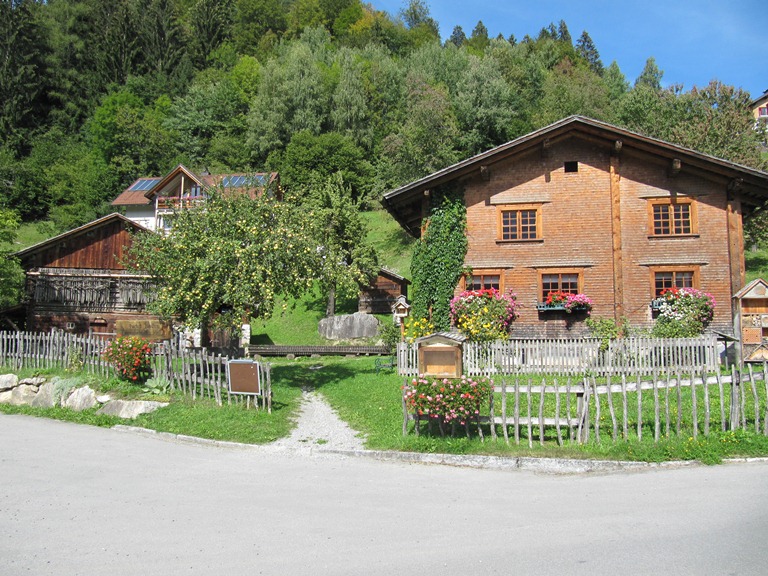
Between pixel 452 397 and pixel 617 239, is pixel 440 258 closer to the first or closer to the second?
pixel 617 239

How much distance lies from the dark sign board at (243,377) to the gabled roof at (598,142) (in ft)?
36.0

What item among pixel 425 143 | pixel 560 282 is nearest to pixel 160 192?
pixel 425 143

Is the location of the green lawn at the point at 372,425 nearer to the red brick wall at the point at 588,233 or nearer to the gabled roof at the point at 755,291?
the red brick wall at the point at 588,233

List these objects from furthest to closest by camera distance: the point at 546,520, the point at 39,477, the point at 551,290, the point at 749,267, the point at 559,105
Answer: the point at 559,105
the point at 749,267
the point at 551,290
the point at 39,477
the point at 546,520

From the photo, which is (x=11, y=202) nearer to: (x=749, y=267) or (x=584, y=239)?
(x=584, y=239)

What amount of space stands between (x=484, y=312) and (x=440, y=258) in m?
2.75

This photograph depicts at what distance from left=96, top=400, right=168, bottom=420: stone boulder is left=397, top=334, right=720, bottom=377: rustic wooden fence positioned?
7.67m

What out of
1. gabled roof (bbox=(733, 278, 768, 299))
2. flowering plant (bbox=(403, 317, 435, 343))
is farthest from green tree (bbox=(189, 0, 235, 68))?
gabled roof (bbox=(733, 278, 768, 299))

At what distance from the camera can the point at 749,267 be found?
41.0m

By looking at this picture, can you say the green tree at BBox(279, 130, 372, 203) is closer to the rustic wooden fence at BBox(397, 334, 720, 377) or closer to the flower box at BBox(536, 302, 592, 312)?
the flower box at BBox(536, 302, 592, 312)

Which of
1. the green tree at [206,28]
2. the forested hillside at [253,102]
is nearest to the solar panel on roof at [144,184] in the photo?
the forested hillside at [253,102]

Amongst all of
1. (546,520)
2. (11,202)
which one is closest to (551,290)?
(546,520)

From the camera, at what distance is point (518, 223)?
25531mm

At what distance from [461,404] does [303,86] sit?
205 feet
